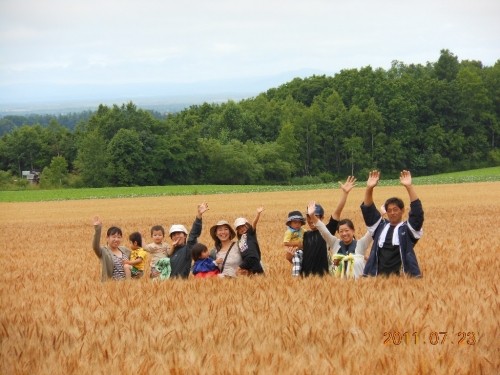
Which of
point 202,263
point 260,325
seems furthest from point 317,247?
point 260,325

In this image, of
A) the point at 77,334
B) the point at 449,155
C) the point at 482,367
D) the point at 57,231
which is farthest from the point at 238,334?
the point at 449,155

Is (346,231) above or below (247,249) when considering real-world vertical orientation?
above

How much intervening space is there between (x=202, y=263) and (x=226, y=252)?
14.8 inches

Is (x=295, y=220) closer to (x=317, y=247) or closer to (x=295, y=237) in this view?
(x=295, y=237)

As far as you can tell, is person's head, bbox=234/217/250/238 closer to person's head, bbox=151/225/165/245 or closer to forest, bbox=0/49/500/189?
person's head, bbox=151/225/165/245

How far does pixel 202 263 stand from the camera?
39.3ft

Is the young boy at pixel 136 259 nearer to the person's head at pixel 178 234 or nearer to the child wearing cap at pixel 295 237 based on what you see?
the person's head at pixel 178 234

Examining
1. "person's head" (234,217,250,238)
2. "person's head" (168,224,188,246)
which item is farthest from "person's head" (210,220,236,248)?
"person's head" (168,224,188,246)

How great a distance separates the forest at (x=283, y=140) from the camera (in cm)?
10638

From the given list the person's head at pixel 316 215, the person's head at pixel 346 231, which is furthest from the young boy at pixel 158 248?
the person's head at pixel 346 231

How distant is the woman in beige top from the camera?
1177 cm

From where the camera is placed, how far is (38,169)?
413ft

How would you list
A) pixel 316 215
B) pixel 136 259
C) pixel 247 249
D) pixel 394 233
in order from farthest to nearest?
pixel 136 259 < pixel 247 249 < pixel 316 215 < pixel 394 233

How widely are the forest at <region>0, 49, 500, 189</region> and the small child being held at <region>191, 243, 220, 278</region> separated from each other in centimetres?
9132
